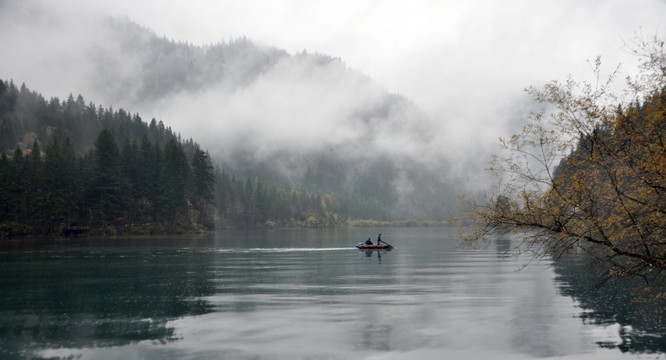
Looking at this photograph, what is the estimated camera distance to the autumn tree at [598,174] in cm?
1942

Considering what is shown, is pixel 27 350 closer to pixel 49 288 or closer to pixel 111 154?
pixel 49 288

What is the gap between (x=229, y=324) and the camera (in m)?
28.2

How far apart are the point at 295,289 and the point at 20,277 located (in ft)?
90.5

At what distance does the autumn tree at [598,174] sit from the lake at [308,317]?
4.24 meters

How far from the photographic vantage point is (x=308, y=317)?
29938 millimetres

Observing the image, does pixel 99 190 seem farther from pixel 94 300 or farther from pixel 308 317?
pixel 308 317

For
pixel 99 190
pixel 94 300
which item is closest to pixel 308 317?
pixel 94 300

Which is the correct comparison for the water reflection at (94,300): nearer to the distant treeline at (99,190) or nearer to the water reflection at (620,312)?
the water reflection at (620,312)

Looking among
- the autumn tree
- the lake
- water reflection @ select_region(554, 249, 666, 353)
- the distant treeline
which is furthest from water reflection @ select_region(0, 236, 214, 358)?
the distant treeline

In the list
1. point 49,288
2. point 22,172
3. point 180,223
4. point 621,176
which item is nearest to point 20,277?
point 49,288

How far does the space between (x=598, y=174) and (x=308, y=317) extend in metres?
17.8

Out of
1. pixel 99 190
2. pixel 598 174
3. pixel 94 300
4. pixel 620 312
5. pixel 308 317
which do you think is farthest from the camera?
pixel 99 190

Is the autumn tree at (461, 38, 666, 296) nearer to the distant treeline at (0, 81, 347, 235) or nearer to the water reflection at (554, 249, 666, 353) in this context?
the water reflection at (554, 249, 666, 353)

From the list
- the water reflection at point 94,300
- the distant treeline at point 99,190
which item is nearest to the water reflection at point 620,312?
the water reflection at point 94,300
